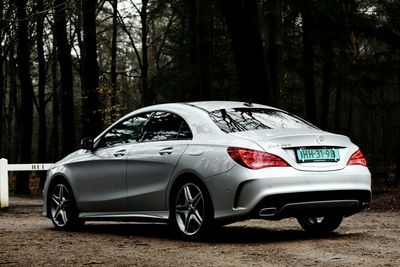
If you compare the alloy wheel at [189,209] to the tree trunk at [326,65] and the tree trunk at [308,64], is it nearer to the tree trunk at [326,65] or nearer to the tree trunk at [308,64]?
the tree trunk at [308,64]

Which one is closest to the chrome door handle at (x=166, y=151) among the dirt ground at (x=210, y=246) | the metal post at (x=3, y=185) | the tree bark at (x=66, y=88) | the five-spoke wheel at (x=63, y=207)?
the dirt ground at (x=210, y=246)

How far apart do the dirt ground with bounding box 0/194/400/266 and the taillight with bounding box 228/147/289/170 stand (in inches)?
33.2

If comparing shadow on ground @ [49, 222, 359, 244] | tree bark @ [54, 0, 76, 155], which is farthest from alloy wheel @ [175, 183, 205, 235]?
tree bark @ [54, 0, 76, 155]

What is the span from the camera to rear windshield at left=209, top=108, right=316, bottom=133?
8.26m

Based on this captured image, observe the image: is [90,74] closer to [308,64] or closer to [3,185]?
[3,185]

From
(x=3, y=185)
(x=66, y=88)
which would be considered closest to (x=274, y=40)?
(x=3, y=185)

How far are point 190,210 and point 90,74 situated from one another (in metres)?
14.6

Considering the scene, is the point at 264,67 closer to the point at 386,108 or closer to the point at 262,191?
the point at 262,191

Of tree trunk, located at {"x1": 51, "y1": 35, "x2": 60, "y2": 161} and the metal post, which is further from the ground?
tree trunk, located at {"x1": 51, "y1": 35, "x2": 60, "y2": 161}

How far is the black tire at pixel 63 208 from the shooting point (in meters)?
10.1

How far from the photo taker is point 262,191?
743cm

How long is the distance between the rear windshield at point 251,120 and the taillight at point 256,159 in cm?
59

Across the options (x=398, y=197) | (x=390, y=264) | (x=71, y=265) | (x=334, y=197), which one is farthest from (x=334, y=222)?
(x=398, y=197)

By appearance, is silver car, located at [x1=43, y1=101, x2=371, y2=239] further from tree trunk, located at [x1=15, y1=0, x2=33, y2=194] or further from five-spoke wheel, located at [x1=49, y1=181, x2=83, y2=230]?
tree trunk, located at [x1=15, y1=0, x2=33, y2=194]
